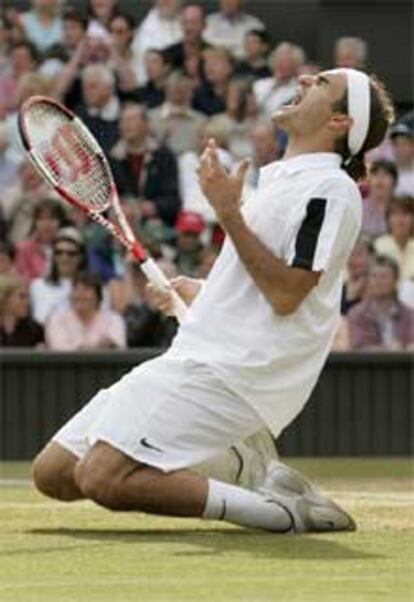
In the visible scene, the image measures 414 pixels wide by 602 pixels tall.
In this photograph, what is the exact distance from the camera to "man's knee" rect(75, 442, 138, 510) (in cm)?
830

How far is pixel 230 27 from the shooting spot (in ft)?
61.8

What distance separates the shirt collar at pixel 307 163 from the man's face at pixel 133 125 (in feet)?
29.2

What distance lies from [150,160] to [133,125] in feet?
0.95

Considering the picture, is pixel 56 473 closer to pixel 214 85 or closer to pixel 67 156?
pixel 67 156

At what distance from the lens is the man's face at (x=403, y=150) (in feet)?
57.7

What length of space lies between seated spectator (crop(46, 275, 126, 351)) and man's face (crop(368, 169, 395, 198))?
2421 millimetres

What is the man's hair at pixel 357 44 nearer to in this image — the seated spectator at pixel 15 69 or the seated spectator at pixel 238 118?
the seated spectator at pixel 238 118

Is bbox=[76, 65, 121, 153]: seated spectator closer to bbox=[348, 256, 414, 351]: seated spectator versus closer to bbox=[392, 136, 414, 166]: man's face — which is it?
bbox=[392, 136, 414, 166]: man's face

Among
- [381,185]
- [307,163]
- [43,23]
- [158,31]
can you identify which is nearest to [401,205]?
[381,185]

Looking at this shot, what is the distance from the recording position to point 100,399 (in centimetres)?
881

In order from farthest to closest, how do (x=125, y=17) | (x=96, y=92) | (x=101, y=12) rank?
(x=101, y=12), (x=125, y=17), (x=96, y=92)

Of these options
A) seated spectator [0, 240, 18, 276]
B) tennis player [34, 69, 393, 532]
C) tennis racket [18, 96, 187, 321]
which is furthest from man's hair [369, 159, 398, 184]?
tennis player [34, 69, 393, 532]

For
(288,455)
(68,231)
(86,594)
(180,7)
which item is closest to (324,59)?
(180,7)

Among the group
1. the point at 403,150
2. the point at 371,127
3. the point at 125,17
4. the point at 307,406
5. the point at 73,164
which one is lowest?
the point at 307,406
